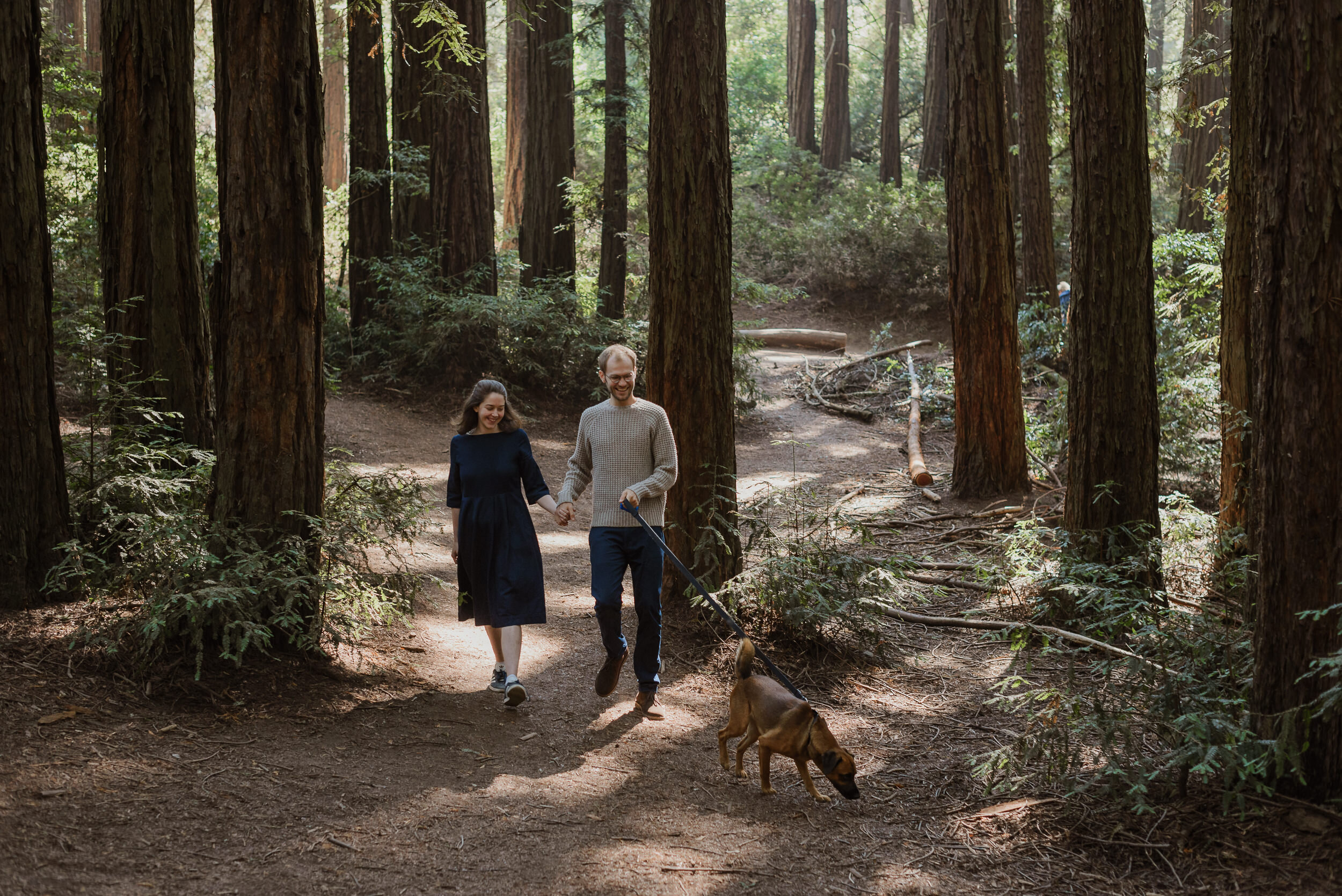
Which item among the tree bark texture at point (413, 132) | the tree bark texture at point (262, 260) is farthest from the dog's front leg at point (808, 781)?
the tree bark texture at point (413, 132)

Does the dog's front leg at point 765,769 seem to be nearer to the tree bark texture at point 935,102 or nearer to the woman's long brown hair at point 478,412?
the woman's long brown hair at point 478,412

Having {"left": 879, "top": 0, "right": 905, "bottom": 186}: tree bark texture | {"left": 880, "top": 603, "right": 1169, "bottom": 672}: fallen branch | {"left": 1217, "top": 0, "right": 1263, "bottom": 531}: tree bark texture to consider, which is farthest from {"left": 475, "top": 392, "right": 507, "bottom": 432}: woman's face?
{"left": 879, "top": 0, "right": 905, "bottom": 186}: tree bark texture

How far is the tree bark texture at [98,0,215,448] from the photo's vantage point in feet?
22.7

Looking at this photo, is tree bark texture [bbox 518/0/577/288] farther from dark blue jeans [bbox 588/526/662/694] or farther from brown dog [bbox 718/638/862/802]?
brown dog [bbox 718/638/862/802]

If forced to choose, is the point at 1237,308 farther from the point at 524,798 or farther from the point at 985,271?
the point at 524,798

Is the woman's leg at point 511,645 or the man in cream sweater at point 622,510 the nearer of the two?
the man in cream sweater at point 622,510

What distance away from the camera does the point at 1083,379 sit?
283 inches

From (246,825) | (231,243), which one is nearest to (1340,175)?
(246,825)

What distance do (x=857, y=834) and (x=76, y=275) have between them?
498 inches

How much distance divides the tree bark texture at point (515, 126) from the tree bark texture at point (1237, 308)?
21.1 meters

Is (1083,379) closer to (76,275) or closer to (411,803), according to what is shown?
(411,803)

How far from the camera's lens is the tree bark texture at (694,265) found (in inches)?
271

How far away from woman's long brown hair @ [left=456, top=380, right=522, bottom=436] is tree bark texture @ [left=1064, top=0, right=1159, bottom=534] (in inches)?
165

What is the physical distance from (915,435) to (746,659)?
9.93 metres
